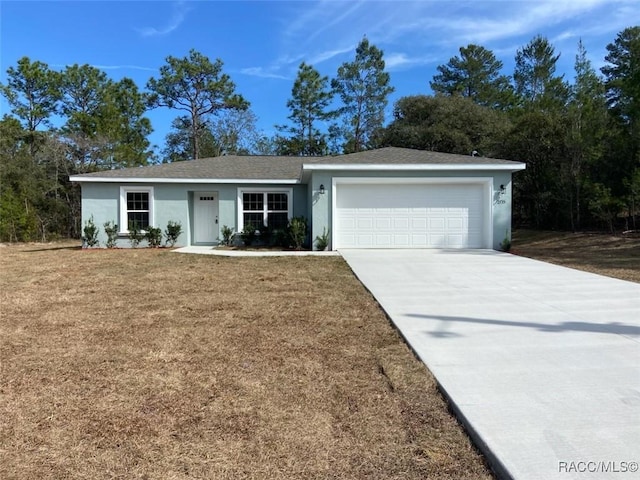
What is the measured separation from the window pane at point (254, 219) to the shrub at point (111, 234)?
15.2 feet

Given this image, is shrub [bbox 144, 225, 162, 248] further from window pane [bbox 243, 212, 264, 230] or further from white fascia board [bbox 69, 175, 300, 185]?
window pane [bbox 243, 212, 264, 230]

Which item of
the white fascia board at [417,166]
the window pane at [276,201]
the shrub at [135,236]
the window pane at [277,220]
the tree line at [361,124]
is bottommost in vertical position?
the shrub at [135,236]

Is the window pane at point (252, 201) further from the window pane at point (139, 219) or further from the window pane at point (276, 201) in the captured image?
the window pane at point (139, 219)

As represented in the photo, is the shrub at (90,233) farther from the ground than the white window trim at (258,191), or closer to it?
closer to it

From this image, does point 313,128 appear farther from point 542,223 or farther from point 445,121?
point 542,223

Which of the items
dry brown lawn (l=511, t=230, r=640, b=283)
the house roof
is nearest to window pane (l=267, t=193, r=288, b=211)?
the house roof

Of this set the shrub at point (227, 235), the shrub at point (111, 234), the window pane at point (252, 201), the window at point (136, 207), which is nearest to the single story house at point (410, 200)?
the window pane at point (252, 201)

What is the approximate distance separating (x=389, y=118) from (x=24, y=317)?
3067 cm

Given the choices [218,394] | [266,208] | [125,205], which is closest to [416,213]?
[266,208]

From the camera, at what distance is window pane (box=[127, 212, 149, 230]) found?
1555 centimetres

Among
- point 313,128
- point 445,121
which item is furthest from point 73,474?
point 313,128

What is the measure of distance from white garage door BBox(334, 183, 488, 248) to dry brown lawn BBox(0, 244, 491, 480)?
23.7ft

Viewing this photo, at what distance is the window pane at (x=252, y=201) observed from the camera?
16045mm

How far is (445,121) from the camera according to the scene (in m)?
26.2
